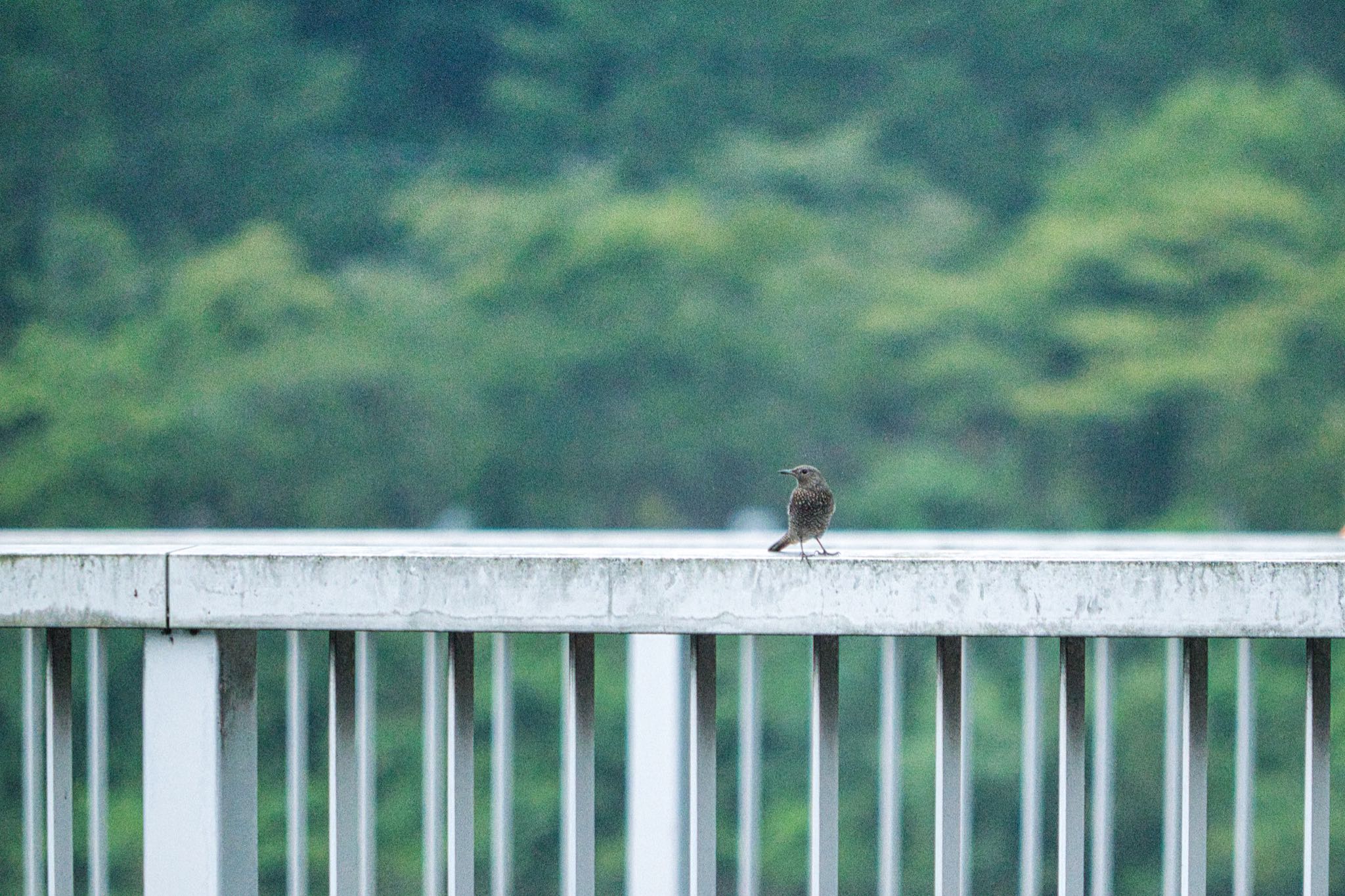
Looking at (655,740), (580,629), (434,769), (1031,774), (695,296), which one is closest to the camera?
(580,629)

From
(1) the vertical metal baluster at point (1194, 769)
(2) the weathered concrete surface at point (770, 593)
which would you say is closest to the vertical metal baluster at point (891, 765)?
(2) the weathered concrete surface at point (770, 593)

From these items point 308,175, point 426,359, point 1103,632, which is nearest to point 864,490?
point 426,359

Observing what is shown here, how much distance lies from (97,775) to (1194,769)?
1.12 meters

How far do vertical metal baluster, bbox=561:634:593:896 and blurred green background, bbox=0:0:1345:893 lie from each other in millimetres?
11004

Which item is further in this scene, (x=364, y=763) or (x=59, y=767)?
(x=364, y=763)

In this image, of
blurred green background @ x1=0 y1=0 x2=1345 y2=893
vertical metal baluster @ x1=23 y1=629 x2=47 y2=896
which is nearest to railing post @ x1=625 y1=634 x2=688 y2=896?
vertical metal baluster @ x1=23 y1=629 x2=47 y2=896

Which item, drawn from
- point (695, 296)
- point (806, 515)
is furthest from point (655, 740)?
point (695, 296)

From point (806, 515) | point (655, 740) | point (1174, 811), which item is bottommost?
point (1174, 811)

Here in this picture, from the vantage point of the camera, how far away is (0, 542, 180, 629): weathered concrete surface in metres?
1.37

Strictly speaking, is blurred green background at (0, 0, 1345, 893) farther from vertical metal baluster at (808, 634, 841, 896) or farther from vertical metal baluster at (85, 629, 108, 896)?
vertical metal baluster at (808, 634, 841, 896)

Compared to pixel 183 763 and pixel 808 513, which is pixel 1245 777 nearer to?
pixel 808 513

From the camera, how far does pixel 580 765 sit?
54.9 inches

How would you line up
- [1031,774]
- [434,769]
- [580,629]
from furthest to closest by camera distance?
[434,769] < [1031,774] < [580,629]

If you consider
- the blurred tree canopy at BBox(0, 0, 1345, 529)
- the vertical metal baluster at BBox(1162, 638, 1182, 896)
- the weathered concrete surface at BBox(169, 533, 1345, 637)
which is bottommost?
the vertical metal baluster at BBox(1162, 638, 1182, 896)
